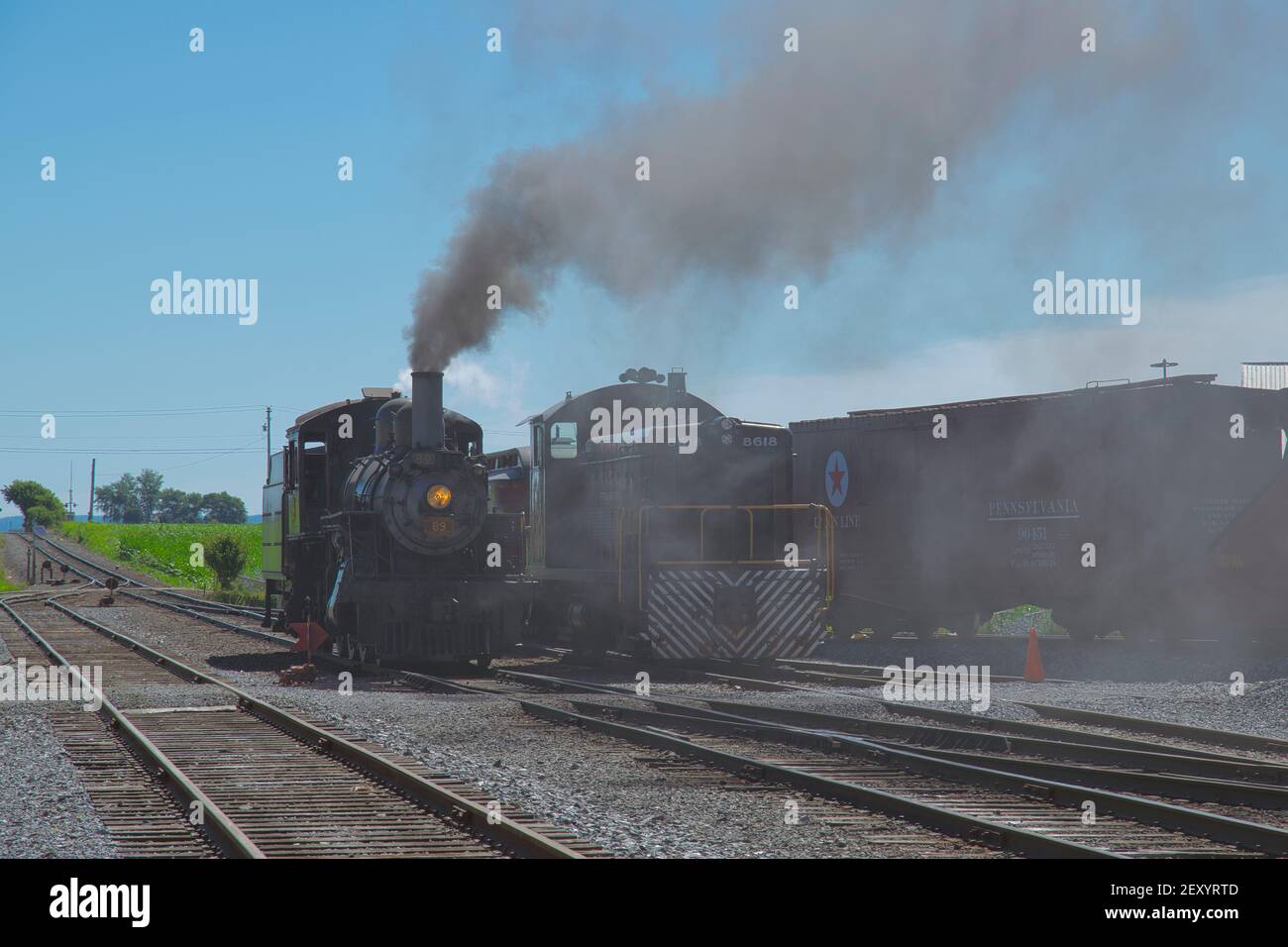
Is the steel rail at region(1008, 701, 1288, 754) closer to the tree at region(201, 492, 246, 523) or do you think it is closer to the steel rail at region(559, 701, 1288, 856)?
the steel rail at region(559, 701, 1288, 856)

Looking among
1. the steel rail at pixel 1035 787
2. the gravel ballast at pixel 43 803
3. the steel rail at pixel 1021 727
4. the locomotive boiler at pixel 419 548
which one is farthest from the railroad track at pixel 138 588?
the steel rail at pixel 1035 787

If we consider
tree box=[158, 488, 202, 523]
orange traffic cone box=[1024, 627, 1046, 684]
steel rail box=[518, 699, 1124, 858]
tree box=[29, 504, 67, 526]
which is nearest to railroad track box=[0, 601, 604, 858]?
steel rail box=[518, 699, 1124, 858]

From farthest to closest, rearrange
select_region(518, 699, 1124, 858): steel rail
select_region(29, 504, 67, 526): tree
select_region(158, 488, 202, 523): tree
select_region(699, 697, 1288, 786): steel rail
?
select_region(158, 488, 202, 523): tree, select_region(29, 504, 67, 526): tree, select_region(699, 697, 1288, 786): steel rail, select_region(518, 699, 1124, 858): steel rail

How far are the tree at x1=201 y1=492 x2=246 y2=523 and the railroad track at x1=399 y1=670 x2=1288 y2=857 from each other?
509 ft

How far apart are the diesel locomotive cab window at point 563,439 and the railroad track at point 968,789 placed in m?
6.21

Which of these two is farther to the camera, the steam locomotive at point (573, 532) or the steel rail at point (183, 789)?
the steam locomotive at point (573, 532)

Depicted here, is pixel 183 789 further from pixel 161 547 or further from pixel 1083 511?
pixel 161 547

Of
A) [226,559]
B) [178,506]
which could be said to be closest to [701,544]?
[226,559]

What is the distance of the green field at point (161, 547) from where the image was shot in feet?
219

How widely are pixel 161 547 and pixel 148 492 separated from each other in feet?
293

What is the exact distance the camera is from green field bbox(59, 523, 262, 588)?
6669 centimetres

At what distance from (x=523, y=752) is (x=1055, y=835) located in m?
4.47

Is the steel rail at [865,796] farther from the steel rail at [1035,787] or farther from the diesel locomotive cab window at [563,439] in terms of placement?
the diesel locomotive cab window at [563,439]
